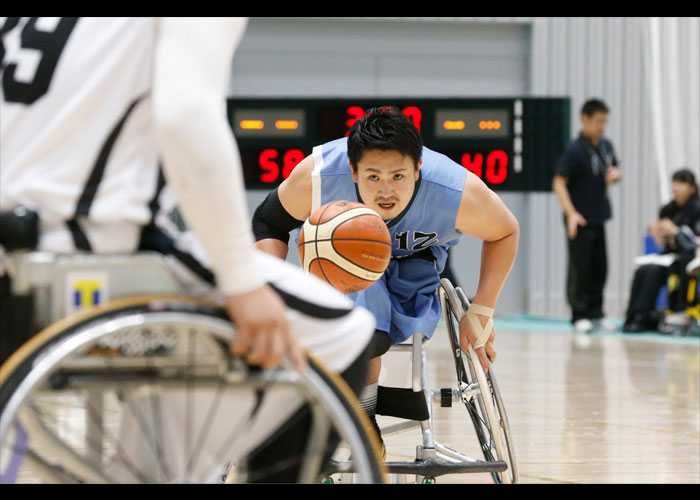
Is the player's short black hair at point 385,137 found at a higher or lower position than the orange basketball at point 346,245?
higher

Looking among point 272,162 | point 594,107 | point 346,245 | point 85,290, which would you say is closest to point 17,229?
point 85,290

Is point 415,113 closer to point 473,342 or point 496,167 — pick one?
point 496,167

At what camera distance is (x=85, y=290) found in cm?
145

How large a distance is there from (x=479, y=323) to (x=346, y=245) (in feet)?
1.55

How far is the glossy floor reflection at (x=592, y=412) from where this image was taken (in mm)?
3691

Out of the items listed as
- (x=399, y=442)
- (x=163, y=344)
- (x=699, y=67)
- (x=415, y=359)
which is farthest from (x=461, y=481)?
(x=699, y=67)

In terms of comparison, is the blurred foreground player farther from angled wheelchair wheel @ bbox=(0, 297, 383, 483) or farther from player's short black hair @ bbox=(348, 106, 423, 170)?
player's short black hair @ bbox=(348, 106, 423, 170)

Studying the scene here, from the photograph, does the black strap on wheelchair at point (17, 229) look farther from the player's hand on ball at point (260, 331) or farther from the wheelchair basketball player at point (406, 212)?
the wheelchair basketball player at point (406, 212)

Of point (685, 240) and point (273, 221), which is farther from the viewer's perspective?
point (685, 240)

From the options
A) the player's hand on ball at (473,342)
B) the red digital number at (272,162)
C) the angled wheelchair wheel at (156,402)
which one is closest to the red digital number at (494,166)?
the red digital number at (272,162)

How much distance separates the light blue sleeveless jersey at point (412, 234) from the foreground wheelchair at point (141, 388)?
156 cm

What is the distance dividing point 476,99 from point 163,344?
23.8 ft

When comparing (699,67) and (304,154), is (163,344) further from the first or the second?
(699,67)
